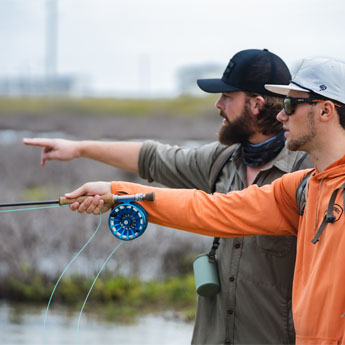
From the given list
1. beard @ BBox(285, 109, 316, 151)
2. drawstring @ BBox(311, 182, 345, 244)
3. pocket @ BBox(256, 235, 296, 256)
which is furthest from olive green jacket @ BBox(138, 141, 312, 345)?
drawstring @ BBox(311, 182, 345, 244)

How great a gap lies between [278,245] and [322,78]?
3.18 feet

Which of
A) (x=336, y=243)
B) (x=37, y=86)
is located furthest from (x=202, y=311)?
(x=37, y=86)

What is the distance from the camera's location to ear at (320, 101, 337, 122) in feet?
9.22

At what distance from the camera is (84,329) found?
278 inches

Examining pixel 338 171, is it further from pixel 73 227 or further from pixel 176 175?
pixel 73 227

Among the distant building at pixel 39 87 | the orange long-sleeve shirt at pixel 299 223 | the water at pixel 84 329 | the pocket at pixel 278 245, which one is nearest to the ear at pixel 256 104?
the orange long-sleeve shirt at pixel 299 223

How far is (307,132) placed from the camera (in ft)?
9.37

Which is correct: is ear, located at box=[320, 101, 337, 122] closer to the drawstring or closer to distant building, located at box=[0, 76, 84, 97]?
the drawstring

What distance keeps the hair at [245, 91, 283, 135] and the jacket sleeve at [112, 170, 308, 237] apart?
56 cm

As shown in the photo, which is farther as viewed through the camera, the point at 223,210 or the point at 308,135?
the point at 223,210

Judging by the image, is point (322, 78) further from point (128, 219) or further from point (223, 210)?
point (128, 219)

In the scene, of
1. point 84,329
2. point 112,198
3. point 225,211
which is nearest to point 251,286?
point 225,211

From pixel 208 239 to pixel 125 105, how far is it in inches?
1017

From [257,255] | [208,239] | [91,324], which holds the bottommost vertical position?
[91,324]
